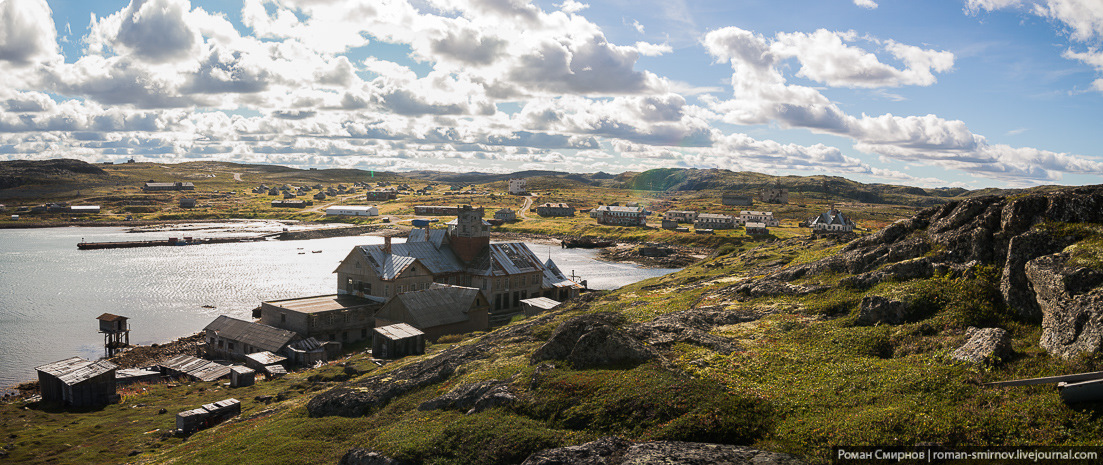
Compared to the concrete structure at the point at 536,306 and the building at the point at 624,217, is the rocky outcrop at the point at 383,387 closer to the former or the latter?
the concrete structure at the point at 536,306

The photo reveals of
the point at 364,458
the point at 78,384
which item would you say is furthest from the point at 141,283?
the point at 364,458

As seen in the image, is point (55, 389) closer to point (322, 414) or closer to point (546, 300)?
point (322, 414)

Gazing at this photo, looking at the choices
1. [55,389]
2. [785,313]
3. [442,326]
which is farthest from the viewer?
[442,326]

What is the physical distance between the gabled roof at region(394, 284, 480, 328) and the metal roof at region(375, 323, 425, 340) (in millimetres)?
2087

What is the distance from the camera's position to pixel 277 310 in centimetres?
5662

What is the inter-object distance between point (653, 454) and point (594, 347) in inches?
312

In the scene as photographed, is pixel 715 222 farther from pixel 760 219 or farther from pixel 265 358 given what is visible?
pixel 265 358

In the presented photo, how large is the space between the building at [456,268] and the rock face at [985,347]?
5209cm

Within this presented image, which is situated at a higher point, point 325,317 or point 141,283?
point 325,317

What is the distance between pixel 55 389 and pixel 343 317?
2188cm

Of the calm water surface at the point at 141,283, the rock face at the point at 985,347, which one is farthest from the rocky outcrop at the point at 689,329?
the calm water surface at the point at 141,283

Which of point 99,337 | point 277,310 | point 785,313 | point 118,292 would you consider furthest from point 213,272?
point 785,313

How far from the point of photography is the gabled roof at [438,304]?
177 ft

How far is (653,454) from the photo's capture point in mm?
16000
